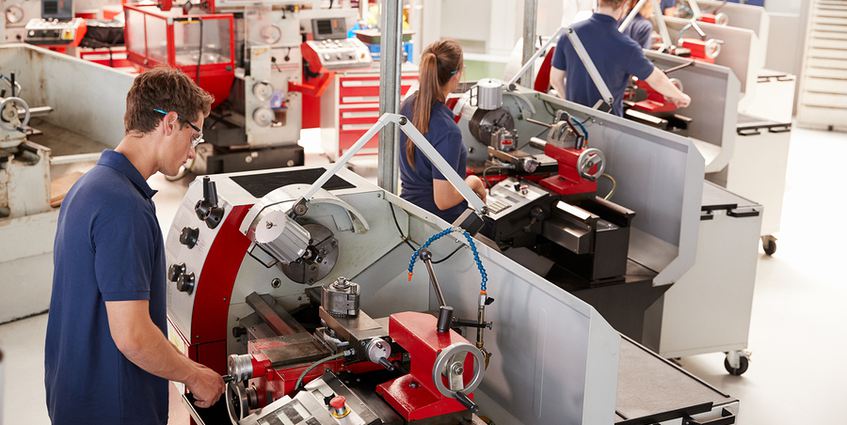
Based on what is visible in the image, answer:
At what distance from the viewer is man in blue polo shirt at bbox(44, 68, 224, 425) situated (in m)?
1.85

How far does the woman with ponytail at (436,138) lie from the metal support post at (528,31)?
3.80 feet

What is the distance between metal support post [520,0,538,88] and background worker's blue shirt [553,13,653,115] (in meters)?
0.19

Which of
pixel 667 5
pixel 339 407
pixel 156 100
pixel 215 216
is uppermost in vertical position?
pixel 667 5

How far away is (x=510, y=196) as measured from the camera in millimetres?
3291

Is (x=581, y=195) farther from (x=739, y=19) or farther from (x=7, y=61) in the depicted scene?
(x=739, y=19)

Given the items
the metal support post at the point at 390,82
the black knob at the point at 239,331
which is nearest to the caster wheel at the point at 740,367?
the metal support post at the point at 390,82

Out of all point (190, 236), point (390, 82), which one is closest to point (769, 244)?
point (390, 82)

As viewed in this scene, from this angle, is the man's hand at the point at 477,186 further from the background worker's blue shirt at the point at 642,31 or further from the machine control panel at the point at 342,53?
the machine control panel at the point at 342,53

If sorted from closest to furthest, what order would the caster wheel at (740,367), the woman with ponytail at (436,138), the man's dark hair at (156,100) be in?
the man's dark hair at (156,100) → the woman with ponytail at (436,138) → the caster wheel at (740,367)

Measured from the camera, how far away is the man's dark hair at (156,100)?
1952mm

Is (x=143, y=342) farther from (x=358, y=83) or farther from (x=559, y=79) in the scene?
(x=358, y=83)

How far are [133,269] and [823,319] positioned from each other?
3.46 meters

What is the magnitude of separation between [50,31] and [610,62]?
3564 mm

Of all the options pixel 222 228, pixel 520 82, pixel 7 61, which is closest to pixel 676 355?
pixel 520 82
